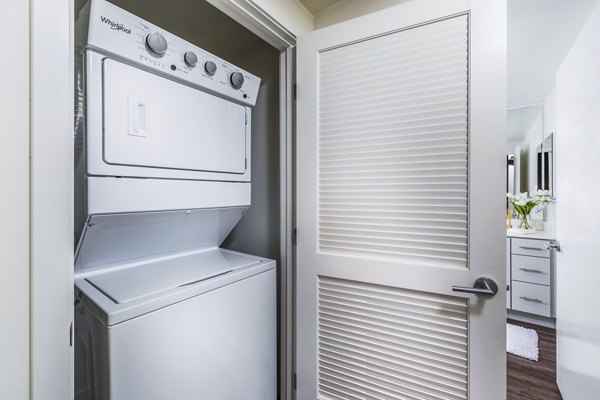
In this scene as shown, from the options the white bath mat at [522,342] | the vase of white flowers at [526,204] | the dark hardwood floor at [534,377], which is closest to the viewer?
the dark hardwood floor at [534,377]

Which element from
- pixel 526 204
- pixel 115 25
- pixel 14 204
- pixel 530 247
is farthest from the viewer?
pixel 526 204

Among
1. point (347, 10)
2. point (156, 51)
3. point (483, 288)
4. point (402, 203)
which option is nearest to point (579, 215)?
point (483, 288)

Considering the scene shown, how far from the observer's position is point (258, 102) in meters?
1.91

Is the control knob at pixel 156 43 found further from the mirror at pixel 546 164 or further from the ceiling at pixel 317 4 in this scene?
the mirror at pixel 546 164

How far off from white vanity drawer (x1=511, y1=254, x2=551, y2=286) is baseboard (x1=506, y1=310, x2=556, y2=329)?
0.39 m

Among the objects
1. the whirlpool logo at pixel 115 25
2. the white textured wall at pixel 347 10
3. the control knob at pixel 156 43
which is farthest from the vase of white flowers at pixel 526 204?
the whirlpool logo at pixel 115 25

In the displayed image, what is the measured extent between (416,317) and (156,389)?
1.06 m

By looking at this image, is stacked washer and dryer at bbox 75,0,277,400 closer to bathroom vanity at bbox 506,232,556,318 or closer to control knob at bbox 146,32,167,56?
control knob at bbox 146,32,167,56

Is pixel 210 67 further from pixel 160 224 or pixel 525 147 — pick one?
pixel 525 147

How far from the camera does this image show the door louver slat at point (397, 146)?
46.0 inches

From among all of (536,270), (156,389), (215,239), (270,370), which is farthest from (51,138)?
(536,270)

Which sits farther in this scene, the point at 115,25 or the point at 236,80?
the point at 236,80

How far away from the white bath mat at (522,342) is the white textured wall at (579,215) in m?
0.63

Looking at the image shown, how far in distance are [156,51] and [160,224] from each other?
2.31ft
